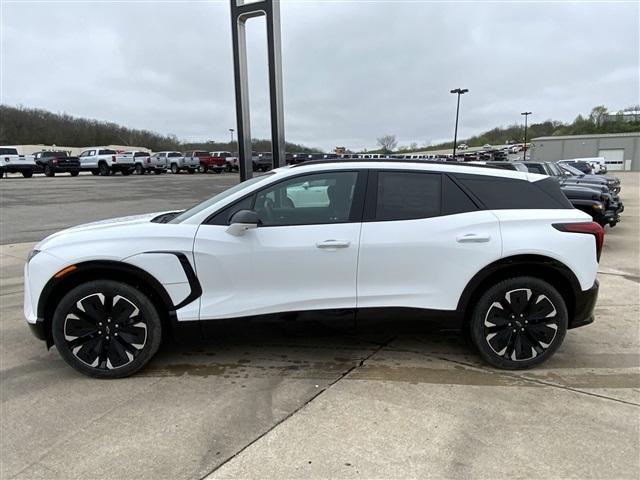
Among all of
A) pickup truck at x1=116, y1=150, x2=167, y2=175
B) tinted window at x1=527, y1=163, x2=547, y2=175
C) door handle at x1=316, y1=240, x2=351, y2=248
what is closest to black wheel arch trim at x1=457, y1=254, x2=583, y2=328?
door handle at x1=316, y1=240, x2=351, y2=248

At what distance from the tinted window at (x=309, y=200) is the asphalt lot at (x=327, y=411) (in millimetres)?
817

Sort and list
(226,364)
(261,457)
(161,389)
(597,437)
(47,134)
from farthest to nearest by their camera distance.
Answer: (47,134) → (226,364) → (161,389) → (597,437) → (261,457)

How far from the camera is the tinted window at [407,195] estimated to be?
374 cm

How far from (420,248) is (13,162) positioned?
38.2 metres

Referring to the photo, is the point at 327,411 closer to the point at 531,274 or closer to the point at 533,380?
the point at 533,380

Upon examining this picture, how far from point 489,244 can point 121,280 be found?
2.81 meters

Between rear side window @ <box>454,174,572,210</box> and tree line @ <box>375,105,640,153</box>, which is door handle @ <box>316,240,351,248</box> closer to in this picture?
rear side window @ <box>454,174,572,210</box>

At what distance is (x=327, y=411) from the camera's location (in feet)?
10.5

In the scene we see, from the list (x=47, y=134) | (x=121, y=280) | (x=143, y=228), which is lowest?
(x=121, y=280)

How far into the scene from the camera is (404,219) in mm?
3721

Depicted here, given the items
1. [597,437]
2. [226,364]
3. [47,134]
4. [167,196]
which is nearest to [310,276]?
[226,364]

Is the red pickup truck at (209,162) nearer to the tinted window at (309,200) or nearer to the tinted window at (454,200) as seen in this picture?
the tinted window at (309,200)

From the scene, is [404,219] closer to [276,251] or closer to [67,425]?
[276,251]

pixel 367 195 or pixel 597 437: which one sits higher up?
pixel 367 195
